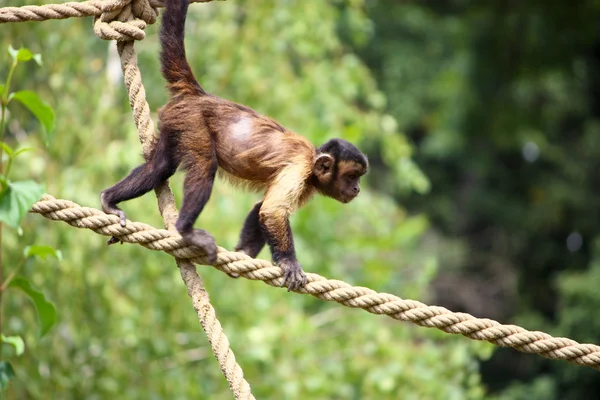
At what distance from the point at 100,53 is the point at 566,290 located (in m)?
7.33

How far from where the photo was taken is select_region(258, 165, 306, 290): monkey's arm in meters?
4.11

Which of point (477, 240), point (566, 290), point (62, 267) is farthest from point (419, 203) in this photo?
point (62, 267)

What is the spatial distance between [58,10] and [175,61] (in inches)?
29.7

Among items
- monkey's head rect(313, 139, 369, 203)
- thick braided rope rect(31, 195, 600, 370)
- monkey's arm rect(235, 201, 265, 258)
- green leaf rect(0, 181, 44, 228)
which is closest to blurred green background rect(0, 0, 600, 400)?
monkey's arm rect(235, 201, 265, 258)

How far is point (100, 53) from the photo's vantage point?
27.1 ft

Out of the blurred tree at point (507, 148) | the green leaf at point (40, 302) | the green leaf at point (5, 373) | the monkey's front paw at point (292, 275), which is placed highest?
the green leaf at point (40, 302)

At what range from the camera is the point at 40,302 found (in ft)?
10.8

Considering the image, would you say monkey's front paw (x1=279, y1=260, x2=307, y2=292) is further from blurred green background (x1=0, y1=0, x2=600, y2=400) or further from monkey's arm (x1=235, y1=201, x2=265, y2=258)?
blurred green background (x1=0, y1=0, x2=600, y2=400)

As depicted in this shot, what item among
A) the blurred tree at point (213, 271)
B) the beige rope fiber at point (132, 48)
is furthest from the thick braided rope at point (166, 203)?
the blurred tree at point (213, 271)

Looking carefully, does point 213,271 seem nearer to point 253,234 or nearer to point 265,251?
point 265,251

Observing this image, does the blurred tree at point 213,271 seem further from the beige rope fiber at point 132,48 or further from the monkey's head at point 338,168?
the beige rope fiber at point 132,48

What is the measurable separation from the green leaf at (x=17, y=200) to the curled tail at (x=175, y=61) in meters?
1.47

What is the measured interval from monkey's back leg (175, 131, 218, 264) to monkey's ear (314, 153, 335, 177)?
0.75 meters

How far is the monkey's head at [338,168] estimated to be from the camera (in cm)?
478
